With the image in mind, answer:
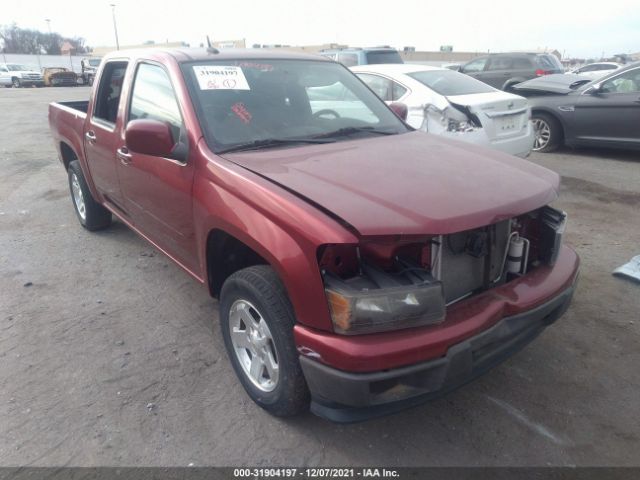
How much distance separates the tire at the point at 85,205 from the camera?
16.7ft

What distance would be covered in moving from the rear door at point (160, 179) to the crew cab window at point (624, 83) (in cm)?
728

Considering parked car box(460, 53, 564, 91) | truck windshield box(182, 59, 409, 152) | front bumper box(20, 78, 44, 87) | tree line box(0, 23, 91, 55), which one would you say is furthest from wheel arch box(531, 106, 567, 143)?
tree line box(0, 23, 91, 55)

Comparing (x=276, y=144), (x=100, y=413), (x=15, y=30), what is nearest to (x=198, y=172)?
(x=276, y=144)

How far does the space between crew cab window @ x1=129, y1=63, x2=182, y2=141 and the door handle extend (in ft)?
0.80

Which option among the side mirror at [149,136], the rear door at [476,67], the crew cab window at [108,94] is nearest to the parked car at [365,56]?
the rear door at [476,67]

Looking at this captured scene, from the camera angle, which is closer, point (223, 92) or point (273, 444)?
point (273, 444)

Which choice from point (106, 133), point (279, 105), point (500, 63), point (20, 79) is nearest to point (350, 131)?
point (279, 105)

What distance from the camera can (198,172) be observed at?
9.21ft

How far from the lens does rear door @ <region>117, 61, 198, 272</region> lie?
9.87 feet

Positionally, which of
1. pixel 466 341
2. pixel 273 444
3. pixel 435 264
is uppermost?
pixel 435 264

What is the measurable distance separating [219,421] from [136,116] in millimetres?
2232

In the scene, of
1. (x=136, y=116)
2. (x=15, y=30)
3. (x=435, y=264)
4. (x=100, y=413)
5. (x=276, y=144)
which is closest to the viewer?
(x=435, y=264)

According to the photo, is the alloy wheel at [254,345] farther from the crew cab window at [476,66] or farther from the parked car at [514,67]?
the crew cab window at [476,66]

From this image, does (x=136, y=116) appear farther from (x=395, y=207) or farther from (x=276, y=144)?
(x=395, y=207)
